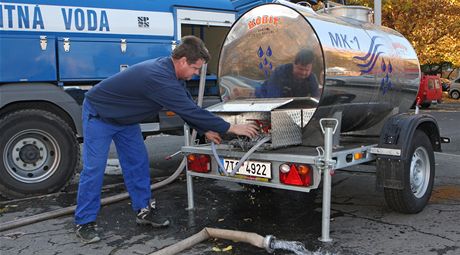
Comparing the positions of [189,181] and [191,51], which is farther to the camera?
[189,181]

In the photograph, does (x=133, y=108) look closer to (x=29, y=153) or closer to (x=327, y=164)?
(x=327, y=164)

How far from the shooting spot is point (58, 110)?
6.16 m

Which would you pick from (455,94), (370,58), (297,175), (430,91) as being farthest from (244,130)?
(455,94)

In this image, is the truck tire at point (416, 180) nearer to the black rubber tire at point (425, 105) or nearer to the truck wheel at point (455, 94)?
the black rubber tire at point (425, 105)

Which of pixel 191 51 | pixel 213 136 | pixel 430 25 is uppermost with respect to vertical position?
pixel 430 25

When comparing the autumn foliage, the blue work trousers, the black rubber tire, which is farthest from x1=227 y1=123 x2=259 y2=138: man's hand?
the black rubber tire

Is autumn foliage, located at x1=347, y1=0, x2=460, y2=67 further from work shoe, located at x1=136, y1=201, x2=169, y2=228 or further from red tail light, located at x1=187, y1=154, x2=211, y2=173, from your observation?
work shoe, located at x1=136, y1=201, x2=169, y2=228

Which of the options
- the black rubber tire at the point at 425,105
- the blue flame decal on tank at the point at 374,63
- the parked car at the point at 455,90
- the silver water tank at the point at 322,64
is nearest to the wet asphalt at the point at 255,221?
the silver water tank at the point at 322,64

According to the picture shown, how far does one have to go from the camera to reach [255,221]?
491cm

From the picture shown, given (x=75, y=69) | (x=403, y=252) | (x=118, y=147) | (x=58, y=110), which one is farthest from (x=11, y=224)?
(x=403, y=252)

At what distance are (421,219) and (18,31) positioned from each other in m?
5.06

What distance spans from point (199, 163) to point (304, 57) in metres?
1.50

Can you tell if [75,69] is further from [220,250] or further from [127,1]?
[220,250]

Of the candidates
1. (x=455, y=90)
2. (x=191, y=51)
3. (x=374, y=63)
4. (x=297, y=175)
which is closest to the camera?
(x=297, y=175)
